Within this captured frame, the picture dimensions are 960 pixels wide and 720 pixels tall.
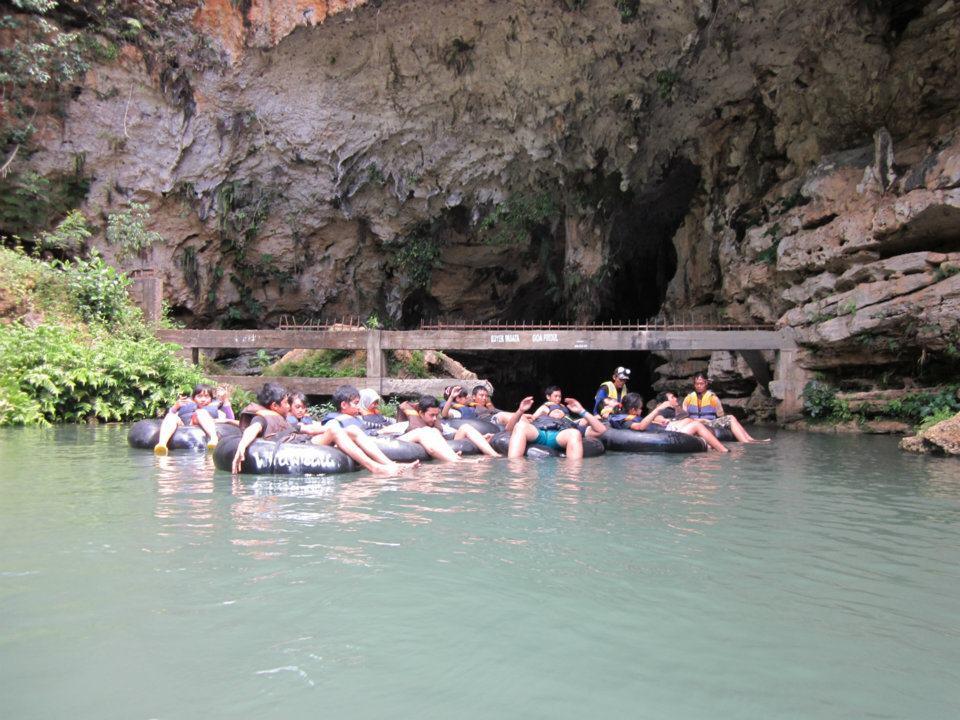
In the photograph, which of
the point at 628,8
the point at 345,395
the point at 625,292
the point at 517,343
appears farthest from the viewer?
the point at 625,292

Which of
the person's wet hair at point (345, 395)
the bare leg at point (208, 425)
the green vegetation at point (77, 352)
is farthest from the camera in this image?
the green vegetation at point (77, 352)

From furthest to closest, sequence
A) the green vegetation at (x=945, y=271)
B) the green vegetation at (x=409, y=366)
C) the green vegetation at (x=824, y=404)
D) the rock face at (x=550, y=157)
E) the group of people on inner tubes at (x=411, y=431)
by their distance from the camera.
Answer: the green vegetation at (x=409, y=366)
the rock face at (x=550, y=157)
the green vegetation at (x=824, y=404)
the green vegetation at (x=945, y=271)
the group of people on inner tubes at (x=411, y=431)

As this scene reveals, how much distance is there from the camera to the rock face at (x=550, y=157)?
13.8 m

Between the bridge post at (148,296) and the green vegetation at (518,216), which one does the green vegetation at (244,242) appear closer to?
the bridge post at (148,296)

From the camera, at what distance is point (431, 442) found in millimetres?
7996

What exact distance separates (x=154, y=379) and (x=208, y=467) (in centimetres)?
662

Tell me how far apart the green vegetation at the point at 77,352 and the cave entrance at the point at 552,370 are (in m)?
10.6

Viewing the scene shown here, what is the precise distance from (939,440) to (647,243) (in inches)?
576

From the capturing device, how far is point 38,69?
50.9 feet

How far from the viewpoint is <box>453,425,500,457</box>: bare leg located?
8484mm

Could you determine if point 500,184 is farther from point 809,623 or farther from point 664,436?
point 809,623

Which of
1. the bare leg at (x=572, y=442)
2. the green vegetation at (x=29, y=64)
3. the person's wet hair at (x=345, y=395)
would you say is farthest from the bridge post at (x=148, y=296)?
the bare leg at (x=572, y=442)

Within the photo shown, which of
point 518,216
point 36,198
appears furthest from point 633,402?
point 36,198

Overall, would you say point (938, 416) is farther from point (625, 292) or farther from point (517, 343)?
point (625, 292)
